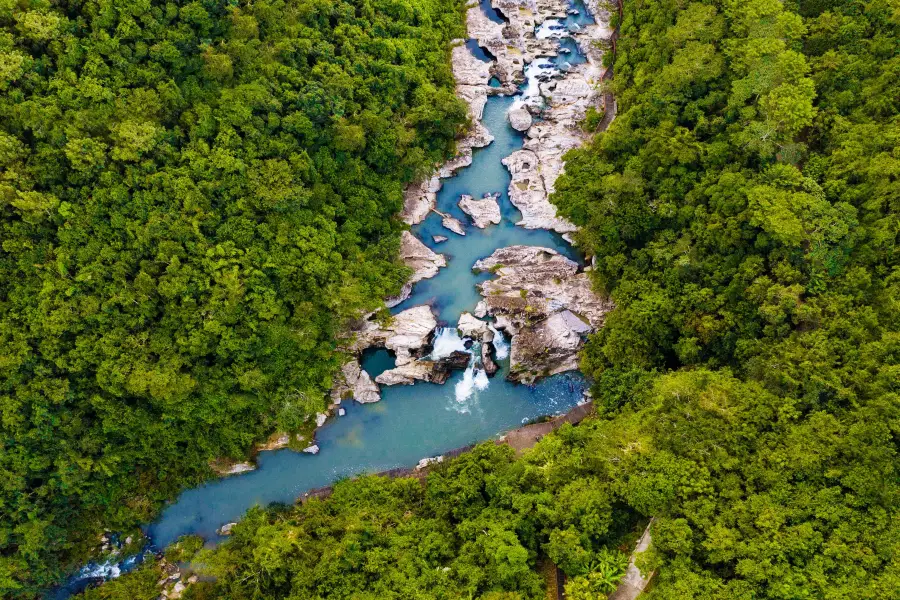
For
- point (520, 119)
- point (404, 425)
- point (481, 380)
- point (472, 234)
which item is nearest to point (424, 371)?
point (404, 425)

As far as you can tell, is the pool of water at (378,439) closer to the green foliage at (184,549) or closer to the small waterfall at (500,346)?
the green foliage at (184,549)

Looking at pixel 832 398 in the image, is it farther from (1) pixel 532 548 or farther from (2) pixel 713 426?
(1) pixel 532 548

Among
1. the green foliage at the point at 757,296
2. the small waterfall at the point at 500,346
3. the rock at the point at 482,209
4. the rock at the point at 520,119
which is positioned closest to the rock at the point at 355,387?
the small waterfall at the point at 500,346

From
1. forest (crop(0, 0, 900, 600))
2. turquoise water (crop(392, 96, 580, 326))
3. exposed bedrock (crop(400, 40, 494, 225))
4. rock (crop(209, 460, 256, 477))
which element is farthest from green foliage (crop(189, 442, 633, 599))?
exposed bedrock (crop(400, 40, 494, 225))

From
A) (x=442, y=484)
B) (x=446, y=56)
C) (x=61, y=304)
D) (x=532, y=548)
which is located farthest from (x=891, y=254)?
(x=61, y=304)

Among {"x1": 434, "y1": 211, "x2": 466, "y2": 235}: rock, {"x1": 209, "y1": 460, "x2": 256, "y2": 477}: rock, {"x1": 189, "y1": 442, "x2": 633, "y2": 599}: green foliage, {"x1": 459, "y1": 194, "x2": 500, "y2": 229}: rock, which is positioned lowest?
{"x1": 209, "y1": 460, "x2": 256, "y2": 477}: rock

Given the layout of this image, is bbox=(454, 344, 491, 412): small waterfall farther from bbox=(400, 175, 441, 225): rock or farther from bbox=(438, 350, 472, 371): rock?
bbox=(400, 175, 441, 225): rock
